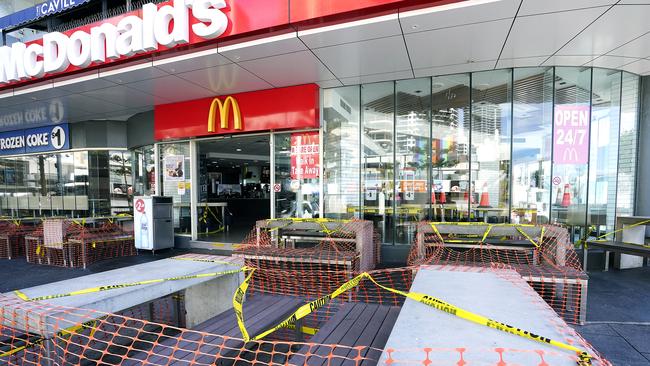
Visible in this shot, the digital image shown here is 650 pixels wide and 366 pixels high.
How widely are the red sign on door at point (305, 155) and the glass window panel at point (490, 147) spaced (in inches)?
129

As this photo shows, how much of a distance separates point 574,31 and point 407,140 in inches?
123

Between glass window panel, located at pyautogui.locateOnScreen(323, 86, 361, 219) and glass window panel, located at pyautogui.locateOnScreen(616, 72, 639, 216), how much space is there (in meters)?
5.18

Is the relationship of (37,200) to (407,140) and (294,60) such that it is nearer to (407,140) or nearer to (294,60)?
(294,60)

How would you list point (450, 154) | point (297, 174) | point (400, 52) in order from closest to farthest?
point (400, 52)
point (450, 154)
point (297, 174)

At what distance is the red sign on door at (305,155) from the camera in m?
6.74

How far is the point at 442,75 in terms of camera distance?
6117mm

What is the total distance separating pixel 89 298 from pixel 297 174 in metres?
5.16

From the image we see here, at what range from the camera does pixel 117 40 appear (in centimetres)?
488

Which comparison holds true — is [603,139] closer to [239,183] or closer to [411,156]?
[411,156]

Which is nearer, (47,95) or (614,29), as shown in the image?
(614,29)

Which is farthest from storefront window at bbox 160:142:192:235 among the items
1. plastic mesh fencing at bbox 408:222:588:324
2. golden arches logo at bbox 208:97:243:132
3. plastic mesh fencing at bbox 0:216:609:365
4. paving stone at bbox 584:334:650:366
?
paving stone at bbox 584:334:650:366

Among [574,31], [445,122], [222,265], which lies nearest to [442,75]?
[445,122]

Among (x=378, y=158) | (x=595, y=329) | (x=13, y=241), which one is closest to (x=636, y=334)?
(x=595, y=329)

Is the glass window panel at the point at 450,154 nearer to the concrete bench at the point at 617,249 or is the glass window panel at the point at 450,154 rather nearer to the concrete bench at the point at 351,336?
the concrete bench at the point at 617,249
